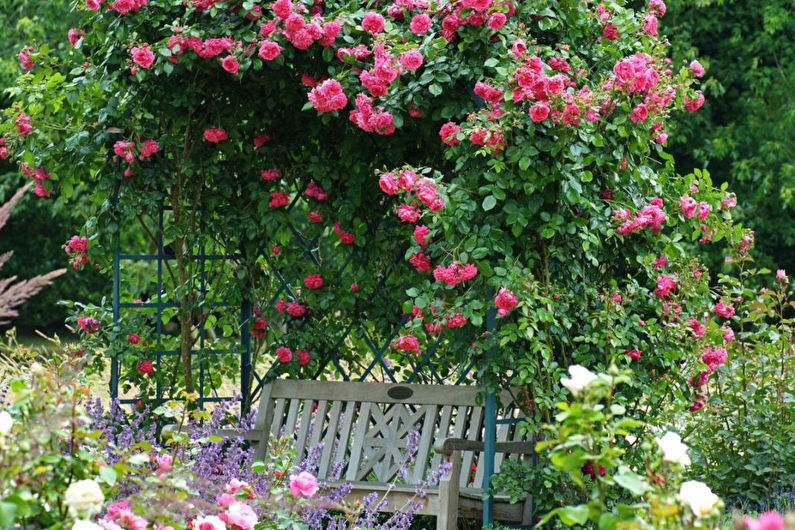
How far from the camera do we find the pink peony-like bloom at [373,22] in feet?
11.9

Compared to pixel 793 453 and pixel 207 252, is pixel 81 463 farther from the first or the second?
pixel 793 453

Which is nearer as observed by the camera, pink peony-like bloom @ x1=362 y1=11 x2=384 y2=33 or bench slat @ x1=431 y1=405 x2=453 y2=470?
pink peony-like bloom @ x1=362 y1=11 x2=384 y2=33

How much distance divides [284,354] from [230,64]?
1280mm

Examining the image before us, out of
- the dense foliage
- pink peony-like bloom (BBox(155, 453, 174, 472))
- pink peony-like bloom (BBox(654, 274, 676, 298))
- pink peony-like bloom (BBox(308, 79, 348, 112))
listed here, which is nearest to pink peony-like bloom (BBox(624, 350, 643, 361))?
pink peony-like bloom (BBox(654, 274, 676, 298))

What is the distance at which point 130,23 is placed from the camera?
3994 millimetres

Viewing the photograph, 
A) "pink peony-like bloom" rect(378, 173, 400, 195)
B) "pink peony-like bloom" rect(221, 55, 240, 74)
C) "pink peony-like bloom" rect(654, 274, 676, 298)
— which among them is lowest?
"pink peony-like bloom" rect(654, 274, 676, 298)

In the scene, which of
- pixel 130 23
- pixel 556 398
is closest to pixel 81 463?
pixel 556 398

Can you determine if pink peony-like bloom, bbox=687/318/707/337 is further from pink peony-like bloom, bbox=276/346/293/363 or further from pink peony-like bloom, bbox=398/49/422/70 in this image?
pink peony-like bloom, bbox=276/346/293/363

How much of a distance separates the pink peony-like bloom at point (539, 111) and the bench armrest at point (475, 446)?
1.16 meters

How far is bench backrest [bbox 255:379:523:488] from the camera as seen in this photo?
13.2ft

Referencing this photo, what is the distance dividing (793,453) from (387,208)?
1.93 meters

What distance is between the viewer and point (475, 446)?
12.1ft

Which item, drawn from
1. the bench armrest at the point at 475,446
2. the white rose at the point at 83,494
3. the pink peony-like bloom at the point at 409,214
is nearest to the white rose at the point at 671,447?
the white rose at the point at 83,494

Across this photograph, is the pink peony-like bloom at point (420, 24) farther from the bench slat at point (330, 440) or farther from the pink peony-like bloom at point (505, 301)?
the bench slat at point (330, 440)
